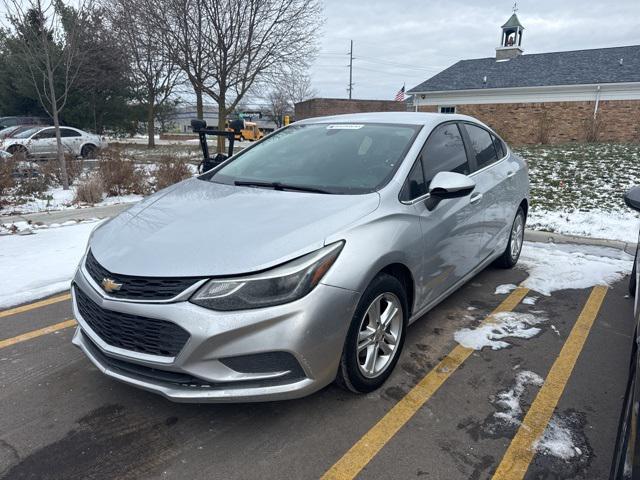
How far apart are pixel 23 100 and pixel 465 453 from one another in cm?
3243

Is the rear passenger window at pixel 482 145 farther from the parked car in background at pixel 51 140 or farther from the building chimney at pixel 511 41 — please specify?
the building chimney at pixel 511 41

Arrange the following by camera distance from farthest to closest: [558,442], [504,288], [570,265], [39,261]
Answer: [570,265]
[39,261]
[504,288]
[558,442]

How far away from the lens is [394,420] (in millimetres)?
2623

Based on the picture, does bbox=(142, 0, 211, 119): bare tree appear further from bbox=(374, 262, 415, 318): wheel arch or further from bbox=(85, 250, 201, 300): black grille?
bbox=(85, 250, 201, 300): black grille

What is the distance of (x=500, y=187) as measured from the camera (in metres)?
4.40

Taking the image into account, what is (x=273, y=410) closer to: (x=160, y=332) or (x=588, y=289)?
(x=160, y=332)

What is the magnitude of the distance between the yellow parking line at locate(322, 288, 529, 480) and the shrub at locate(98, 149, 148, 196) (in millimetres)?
7723

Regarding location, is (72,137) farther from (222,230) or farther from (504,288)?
(222,230)

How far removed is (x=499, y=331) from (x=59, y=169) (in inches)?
365

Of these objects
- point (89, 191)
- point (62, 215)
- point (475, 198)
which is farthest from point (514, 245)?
point (89, 191)

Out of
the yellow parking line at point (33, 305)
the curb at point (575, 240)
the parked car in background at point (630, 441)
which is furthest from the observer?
the curb at point (575, 240)

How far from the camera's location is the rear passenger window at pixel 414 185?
3.02 metres

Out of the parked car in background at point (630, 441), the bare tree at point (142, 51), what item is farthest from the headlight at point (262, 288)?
the bare tree at point (142, 51)

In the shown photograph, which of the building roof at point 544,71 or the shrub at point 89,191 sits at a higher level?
the building roof at point 544,71
